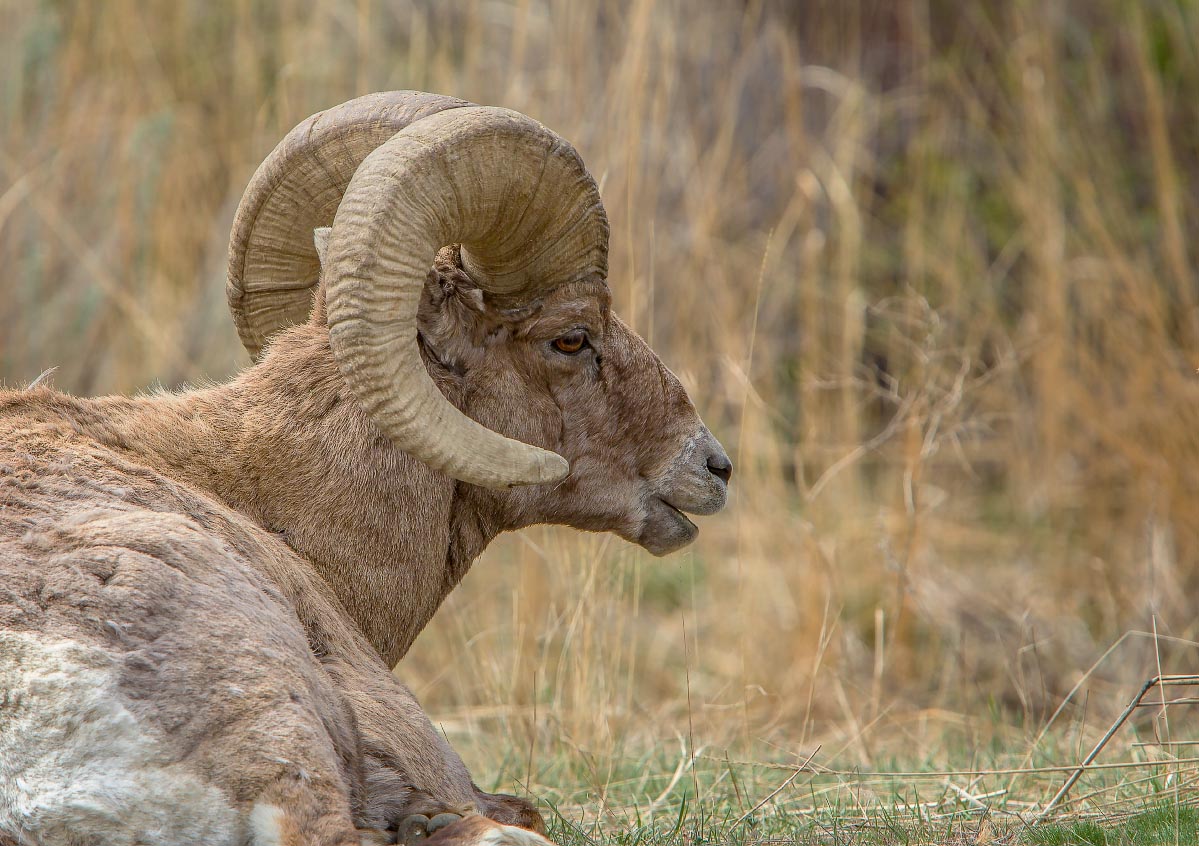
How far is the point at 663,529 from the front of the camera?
448 cm

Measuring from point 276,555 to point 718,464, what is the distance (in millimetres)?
1448

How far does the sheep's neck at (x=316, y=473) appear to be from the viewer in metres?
3.90

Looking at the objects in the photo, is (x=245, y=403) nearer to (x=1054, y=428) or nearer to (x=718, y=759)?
(x=718, y=759)

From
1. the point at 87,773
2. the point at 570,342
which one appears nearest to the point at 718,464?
the point at 570,342

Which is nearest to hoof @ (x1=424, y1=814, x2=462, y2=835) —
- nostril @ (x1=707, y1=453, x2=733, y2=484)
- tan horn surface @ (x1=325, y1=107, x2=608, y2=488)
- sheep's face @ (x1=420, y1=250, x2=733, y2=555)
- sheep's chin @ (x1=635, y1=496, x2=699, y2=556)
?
tan horn surface @ (x1=325, y1=107, x2=608, y2=488)

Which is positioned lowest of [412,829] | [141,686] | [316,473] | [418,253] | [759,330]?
[412,829]

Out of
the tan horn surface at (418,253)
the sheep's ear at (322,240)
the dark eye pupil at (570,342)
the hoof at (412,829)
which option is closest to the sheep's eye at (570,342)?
the dark eye pupil at (570,342)

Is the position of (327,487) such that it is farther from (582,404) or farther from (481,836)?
(481,836)

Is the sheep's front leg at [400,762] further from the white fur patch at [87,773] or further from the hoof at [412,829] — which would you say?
the white fur patch at [87,773]

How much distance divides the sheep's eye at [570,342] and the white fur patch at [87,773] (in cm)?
179

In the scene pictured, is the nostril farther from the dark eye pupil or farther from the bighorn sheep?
the dark eye pupil

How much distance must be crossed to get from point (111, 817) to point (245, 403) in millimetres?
1490

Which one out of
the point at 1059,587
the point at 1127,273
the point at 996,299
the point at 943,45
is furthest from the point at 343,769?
the point at 943,45

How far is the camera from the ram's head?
11.8 ft
